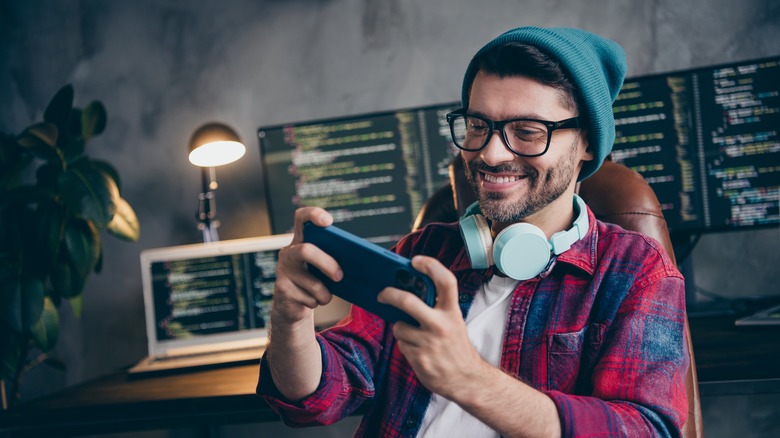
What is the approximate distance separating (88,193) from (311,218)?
1.34 metres

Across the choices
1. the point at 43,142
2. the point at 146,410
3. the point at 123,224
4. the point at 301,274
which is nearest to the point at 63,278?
the point at 123,224

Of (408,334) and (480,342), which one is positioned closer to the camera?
(408,334)

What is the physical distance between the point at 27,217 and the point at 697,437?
82.0 inches

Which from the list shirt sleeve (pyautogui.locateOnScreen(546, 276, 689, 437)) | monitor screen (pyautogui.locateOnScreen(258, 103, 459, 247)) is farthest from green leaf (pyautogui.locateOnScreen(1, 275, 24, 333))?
shirt sleeve (pyautogui.locateOnScreen(546, 276, 689, 437))

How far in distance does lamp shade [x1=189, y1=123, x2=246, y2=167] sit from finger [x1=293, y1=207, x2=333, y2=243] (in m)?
1.22

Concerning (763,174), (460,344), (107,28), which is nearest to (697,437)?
(460,344)

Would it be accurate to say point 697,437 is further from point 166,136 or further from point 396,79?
point 166,136

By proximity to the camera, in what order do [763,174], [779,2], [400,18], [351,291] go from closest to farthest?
[351,291] → [763,174] → [779,2] → [400,18]

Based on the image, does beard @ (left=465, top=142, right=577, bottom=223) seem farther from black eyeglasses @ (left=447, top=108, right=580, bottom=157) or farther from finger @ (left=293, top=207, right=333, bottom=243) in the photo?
finger @ (left=293, top=207, right=333, bottom=243)

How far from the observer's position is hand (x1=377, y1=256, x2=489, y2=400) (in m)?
0.71

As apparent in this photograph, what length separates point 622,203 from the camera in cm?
132

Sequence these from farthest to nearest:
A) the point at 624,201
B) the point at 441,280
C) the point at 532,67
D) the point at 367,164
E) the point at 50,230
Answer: the point at 367,164 → the point at 50,230 → the point at 624,201 → the point at 532,67 → the point at 441,280

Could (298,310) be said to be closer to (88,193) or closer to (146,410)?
(146,410)

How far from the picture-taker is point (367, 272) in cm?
81
